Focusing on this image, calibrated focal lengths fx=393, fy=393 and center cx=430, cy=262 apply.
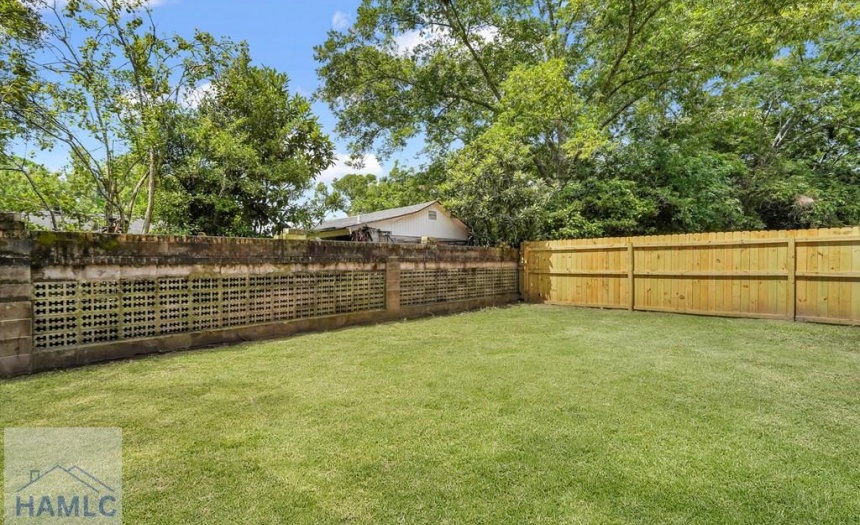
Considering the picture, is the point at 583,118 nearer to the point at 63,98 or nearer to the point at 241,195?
the point at 241,195

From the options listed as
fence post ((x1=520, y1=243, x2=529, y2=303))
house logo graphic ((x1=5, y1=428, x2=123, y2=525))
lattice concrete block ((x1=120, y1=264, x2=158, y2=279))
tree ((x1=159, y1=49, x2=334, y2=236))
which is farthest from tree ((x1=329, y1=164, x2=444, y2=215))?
house logo graphic ((x1=5, y1=428, x2=123, y2=525))

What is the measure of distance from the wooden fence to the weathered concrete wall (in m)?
3.67

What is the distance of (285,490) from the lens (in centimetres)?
178

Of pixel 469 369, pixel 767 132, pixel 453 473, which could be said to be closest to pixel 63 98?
pixel 469 369

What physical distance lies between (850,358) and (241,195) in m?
9.72

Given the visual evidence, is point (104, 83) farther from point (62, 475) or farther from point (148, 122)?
point (62, 475)

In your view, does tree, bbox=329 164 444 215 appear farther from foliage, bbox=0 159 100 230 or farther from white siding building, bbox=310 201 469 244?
foliage, bbox=0 159 100 230

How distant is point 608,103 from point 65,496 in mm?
14615

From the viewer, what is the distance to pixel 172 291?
4.54 meters

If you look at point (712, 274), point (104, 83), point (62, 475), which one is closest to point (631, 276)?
point (712, 274)

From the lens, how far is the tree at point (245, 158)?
778cm

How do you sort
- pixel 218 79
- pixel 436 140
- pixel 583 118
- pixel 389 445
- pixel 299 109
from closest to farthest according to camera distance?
pixel 389 445 → pixel 218 79 → pixel 299 109 → pixel 583 118 → pixel 436 140

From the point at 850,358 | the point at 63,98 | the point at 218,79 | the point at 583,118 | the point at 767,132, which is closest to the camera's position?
the point at 850,358

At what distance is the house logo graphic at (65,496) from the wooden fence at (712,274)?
8.38 meters
